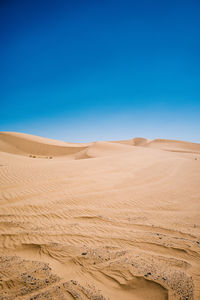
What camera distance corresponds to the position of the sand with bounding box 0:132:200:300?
215cm

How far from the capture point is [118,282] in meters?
2.23

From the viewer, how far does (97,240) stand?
3160 mm

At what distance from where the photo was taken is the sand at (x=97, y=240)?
7.05 feet

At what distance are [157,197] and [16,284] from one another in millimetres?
4791

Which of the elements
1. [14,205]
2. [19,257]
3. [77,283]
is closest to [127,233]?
[77,283]

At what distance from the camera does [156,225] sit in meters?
3.80

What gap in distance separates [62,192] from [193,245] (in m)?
4.15

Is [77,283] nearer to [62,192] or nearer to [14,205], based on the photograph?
[14,205]

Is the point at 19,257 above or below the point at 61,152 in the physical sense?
below

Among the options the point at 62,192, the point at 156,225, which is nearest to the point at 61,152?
the point at 62,192

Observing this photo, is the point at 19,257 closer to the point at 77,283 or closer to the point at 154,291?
the point at 77,283

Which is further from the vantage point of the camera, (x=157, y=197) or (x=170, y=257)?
(x=157, y=197)

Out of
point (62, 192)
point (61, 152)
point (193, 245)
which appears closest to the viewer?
point (193, 245)

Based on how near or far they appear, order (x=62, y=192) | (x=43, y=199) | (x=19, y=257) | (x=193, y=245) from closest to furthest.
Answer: (x=19, y=257) < (x=193, y=245) < (x=43, y=199) < (x=62, y=192)
